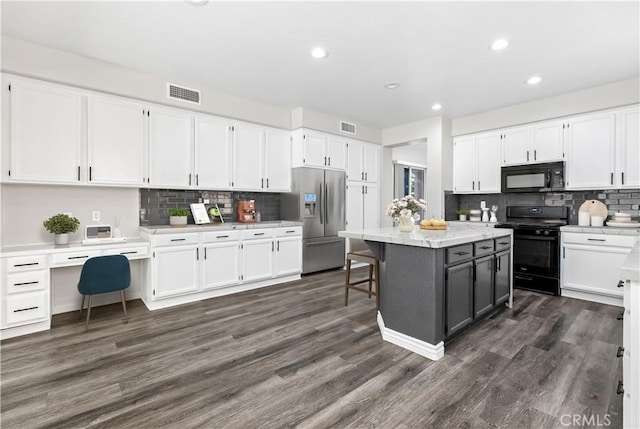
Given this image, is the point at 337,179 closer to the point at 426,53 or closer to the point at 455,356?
the point at 426,53

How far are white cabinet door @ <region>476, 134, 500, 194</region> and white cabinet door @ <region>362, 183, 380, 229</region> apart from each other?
1.85 metres

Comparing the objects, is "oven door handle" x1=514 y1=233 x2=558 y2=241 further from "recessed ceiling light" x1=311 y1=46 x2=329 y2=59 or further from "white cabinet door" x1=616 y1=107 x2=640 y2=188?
"recessed ceiling light" x1=311 y1=46 x2=329 y2=59

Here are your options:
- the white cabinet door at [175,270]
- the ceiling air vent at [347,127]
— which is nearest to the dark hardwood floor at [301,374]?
the white cabinet door at [175,270]

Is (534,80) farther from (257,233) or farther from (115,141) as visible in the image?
(115,141)

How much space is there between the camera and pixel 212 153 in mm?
4176

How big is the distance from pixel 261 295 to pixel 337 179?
2.48m

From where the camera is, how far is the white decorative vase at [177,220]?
388cm

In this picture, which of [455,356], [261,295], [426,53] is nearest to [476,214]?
[426,53]

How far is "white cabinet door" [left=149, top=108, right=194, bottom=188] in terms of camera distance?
3.69m

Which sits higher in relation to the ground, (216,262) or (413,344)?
(216,262)

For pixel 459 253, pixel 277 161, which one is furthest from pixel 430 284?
pixel 277 161

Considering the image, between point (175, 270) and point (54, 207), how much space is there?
4.77ft

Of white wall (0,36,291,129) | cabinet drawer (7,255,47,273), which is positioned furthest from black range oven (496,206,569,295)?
cabinet drawer (7,255,47,273)

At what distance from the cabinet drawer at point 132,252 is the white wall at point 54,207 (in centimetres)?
55
